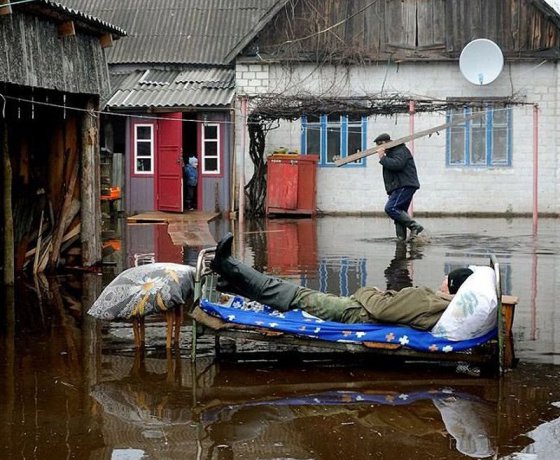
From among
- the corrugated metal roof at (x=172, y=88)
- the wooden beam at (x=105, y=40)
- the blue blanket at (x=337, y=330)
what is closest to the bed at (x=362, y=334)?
the blue blanket at (x=337, y=330)

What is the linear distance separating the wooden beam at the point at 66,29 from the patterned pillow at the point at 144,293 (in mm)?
4847

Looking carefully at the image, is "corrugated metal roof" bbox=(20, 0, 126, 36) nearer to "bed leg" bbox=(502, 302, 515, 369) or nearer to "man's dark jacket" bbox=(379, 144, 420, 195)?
"man's dark jacket" bbox=(379, 144, 420, 195)

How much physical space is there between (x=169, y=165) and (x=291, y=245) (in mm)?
8021

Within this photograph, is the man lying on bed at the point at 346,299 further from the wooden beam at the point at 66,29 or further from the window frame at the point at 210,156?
the window frame at the point at 210,156

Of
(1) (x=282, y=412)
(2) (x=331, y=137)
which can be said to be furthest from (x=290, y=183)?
(1) (x=282, y=412)

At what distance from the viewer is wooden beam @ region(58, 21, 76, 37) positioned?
39.5 ft

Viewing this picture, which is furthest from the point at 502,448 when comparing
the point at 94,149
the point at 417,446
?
the point at 94,149

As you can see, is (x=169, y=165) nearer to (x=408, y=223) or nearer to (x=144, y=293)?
(x=408, y=223)

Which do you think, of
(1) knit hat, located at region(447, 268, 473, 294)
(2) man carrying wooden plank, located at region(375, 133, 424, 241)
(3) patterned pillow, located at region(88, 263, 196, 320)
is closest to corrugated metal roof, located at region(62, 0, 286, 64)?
(2) man carrying wooden plank, located at region(375, 133, 424, 241)

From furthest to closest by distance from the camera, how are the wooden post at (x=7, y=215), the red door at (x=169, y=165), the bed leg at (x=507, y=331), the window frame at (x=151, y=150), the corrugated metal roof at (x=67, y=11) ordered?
the window frame at (x=151, y=150), the red door at (x=169, y=165), the wooden post at (x=7, y=215), the corrugated metal roof at (x=67, y=11), the bed leg at (x=507, y=331)

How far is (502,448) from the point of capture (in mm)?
5695

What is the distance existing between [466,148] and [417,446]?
733 inches

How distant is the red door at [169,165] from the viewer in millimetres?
23766

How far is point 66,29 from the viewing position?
39.6 feet
